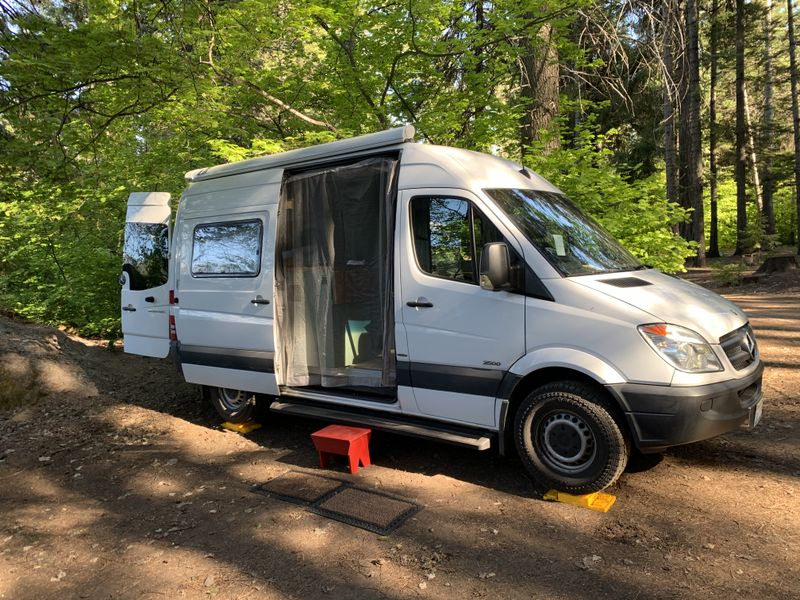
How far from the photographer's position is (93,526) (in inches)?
159

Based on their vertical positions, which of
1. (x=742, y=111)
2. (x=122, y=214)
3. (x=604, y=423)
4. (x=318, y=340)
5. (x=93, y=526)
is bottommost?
(x=93, y=526)

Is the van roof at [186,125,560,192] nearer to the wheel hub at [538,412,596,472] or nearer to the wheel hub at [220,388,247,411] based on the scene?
the wheel hub at [538,412,596,472]

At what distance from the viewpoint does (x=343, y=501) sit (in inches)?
162

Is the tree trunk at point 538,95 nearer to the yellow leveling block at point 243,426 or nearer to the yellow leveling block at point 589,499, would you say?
the yellow leveling block at point 243,426

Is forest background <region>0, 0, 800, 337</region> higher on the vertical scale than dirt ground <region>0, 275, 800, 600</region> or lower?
higher

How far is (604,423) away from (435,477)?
58.0 inches

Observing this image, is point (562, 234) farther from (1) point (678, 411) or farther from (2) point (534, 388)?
(1) point (678, 411)

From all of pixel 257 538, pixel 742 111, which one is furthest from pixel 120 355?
pixel 742 111

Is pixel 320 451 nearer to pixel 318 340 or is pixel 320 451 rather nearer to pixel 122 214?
pixel 318 340

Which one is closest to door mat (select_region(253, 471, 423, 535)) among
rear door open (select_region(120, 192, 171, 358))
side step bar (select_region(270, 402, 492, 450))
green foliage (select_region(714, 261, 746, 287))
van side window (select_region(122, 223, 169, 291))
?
A: side step bar (select_region(270, 402, 492, 450))

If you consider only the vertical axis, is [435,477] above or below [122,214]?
below

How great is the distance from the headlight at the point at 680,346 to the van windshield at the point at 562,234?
708 millimetres

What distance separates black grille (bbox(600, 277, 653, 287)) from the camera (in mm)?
3922

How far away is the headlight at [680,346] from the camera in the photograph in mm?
3555
